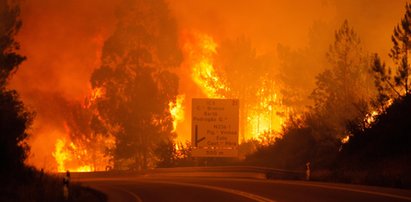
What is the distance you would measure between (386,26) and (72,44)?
43.8 meters

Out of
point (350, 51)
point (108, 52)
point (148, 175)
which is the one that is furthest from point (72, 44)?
point (350, 51)

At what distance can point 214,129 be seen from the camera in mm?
37656

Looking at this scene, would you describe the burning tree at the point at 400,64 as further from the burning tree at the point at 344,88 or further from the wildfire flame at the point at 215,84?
the wildfire flame at the point at 215,84

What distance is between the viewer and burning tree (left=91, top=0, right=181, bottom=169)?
53344mm

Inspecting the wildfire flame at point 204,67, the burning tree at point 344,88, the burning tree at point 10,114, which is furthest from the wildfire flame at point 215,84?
the burning tree at point 10,114

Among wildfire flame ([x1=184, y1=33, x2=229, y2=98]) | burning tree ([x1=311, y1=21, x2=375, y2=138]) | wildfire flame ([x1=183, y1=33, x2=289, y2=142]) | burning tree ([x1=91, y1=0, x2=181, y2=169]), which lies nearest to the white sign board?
burning tree ([x1=311, y1=21, x2=375, y2=138])

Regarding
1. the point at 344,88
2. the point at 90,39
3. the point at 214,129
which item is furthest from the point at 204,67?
the point at 344,88

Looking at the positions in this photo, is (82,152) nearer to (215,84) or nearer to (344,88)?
(215,84)

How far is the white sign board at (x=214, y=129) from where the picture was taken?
37531mm

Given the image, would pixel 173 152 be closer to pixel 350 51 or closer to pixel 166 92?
pixel 166 92

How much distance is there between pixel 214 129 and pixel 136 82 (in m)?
17.9

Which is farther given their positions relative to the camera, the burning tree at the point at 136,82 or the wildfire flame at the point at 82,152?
the wildfire flame at the point at 82,152

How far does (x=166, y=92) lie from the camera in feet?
179

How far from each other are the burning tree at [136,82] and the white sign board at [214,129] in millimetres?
15796
